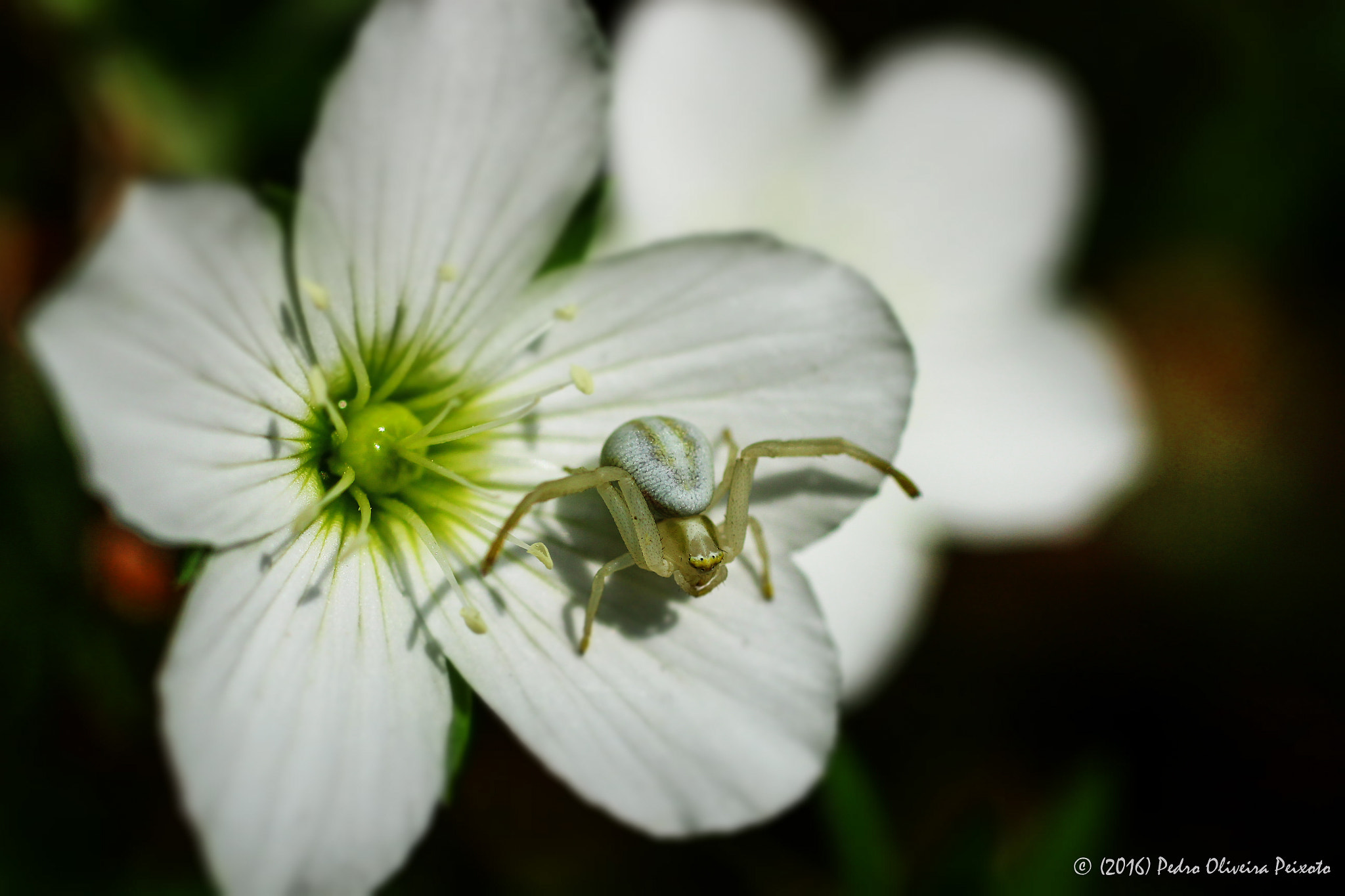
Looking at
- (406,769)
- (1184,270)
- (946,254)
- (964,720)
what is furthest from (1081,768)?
(1184,270)

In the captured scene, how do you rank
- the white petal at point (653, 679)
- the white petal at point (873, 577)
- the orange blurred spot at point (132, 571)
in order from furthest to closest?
the white petal at point (873, 577) → the orange blurred spot at point (132, 571) → the white petal at point (653, 679)

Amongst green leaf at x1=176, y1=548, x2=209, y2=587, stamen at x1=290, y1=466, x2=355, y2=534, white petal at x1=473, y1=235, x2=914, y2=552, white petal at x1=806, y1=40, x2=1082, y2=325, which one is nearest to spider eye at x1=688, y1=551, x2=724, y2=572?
white petal at x1=473, y1=235, x2=914, y2=552

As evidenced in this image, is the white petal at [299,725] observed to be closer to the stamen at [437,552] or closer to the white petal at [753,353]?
the stamen at [437,552]

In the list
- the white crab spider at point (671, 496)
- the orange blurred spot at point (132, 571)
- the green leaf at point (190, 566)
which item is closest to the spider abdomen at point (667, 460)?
the white crab spider at point (671, 496)

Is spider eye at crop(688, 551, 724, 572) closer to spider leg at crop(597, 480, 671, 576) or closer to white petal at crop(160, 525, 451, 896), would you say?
spider leg at crop(597, 480, 671, 576)

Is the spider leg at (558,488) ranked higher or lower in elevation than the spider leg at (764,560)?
higher

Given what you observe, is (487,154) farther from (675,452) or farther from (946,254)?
(946,254)

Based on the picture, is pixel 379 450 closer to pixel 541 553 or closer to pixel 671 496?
pixel 541 553
